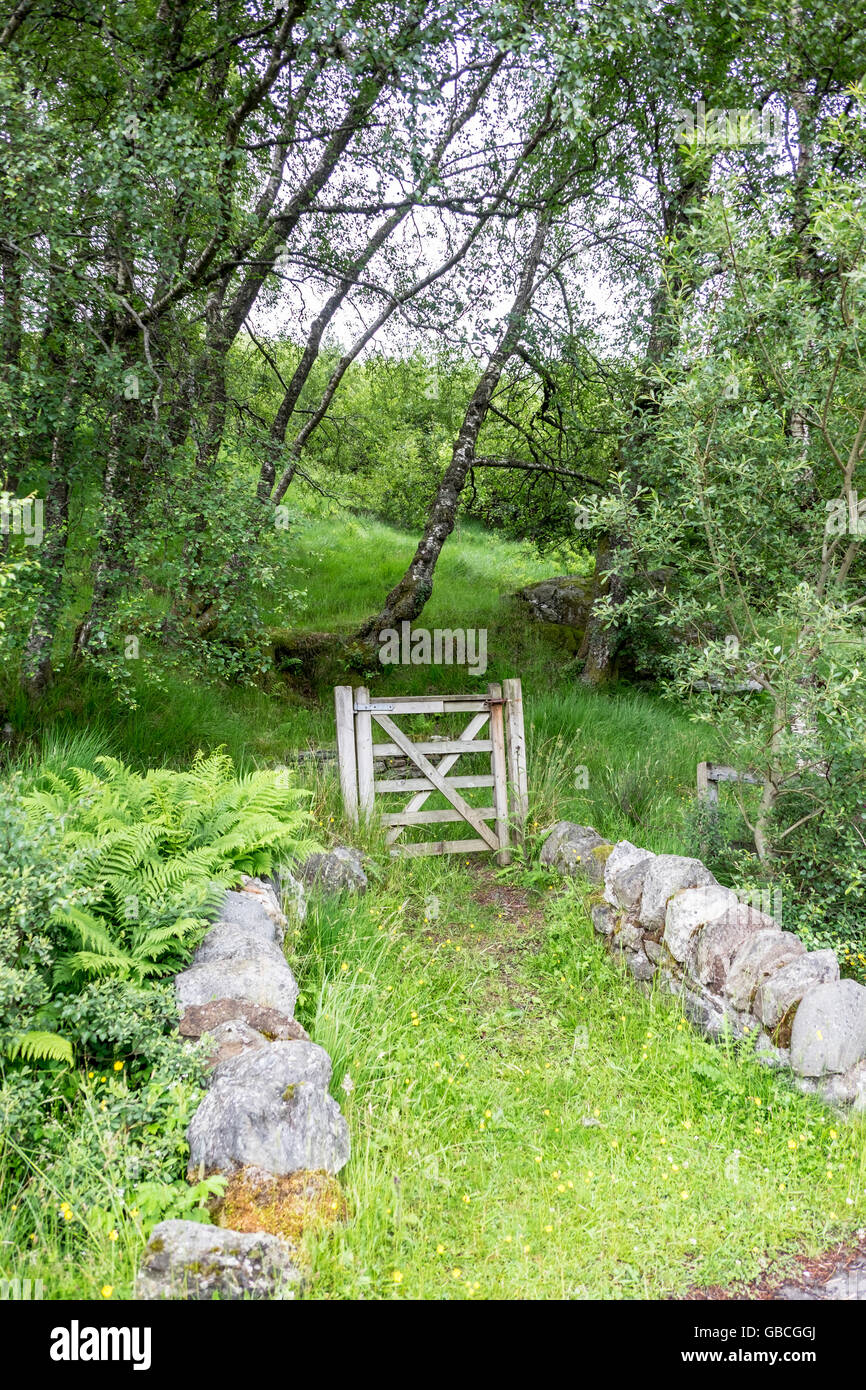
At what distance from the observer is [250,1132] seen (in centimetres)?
282

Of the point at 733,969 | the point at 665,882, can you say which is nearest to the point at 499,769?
the point at 665,882

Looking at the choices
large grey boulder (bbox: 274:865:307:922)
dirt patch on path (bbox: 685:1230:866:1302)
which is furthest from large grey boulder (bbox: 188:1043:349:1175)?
large grey boulder (bbox: 274:865:307:922)

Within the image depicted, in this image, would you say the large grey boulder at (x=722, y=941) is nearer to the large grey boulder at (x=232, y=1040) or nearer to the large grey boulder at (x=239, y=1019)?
the large grey boulder at (x=239, y=1019)

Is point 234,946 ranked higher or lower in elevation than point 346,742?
lower

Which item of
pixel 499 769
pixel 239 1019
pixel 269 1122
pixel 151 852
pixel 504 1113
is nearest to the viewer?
pixel 269 1122

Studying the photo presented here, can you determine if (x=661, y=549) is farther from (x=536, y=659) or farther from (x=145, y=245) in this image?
(x=536, y=659)

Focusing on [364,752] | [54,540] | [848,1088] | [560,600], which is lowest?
[848,1088]

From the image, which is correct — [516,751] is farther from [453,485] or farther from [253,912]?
[453,485]

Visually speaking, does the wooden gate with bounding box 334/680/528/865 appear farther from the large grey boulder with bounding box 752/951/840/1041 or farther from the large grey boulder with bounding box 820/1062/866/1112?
the large grey boulder with bounding box 820/1062/866/1112

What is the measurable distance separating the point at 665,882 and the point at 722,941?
0.64 metres

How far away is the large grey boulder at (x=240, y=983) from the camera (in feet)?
12.0

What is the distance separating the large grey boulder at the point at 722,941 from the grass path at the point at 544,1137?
1.11ft

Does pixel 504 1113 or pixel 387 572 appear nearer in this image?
pixel 504 1113

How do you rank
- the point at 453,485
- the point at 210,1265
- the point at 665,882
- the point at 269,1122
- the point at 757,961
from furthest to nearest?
the point at 453,485, the point at 665,882, the point at 757,961, the point at 269,1122, the point at 210,1265
